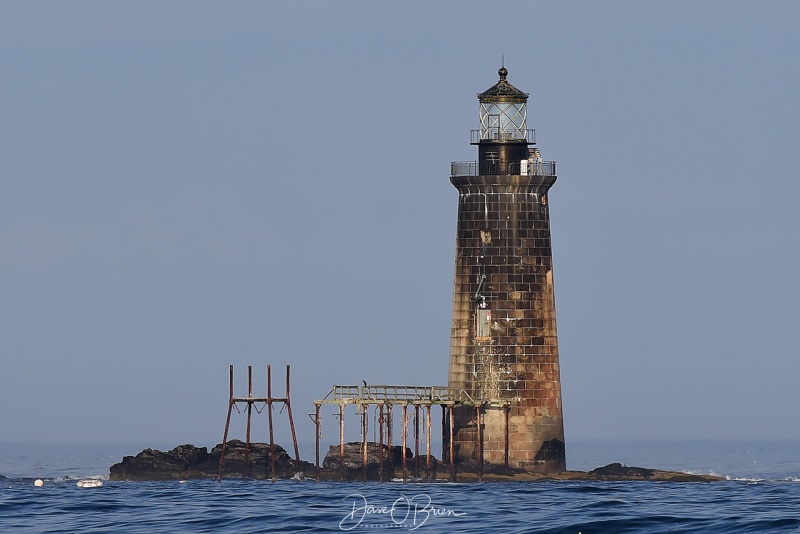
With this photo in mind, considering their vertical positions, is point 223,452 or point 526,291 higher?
point 526,291

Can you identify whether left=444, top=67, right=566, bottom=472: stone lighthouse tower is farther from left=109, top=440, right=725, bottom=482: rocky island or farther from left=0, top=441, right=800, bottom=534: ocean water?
left=0, top=441, right=800, bottom=534: ocean water

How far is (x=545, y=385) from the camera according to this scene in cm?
8394

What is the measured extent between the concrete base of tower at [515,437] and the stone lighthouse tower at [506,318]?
0.15 feet

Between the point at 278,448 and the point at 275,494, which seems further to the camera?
the point at 278,448

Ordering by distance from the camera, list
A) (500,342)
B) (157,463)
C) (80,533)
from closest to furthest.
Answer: (80,533), (500,342), (157,463)

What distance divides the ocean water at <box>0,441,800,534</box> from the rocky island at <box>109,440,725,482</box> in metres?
2.78

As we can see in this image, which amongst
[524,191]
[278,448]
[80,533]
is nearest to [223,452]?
[278,448]

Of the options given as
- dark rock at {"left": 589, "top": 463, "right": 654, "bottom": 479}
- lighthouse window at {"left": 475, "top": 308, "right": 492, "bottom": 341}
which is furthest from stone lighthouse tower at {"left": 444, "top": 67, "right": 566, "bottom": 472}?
dark rock at {"left": 589, "top": 463, "right": 654, "bottom": 479}

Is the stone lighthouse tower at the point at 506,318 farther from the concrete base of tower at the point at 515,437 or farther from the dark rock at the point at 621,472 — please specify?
the dark rock at the point at 621,472

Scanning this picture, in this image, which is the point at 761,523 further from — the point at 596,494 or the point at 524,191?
the point at 524,191

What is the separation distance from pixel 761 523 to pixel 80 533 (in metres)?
21.1

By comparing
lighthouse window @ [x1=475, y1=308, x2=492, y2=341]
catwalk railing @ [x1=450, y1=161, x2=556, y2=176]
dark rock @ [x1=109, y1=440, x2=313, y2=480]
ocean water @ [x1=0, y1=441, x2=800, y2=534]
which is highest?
catwalk railing @ [x1=450, y1=161, x2=556, y2=176]

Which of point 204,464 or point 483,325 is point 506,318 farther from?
point 204,464

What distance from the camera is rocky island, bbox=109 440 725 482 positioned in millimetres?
83562
